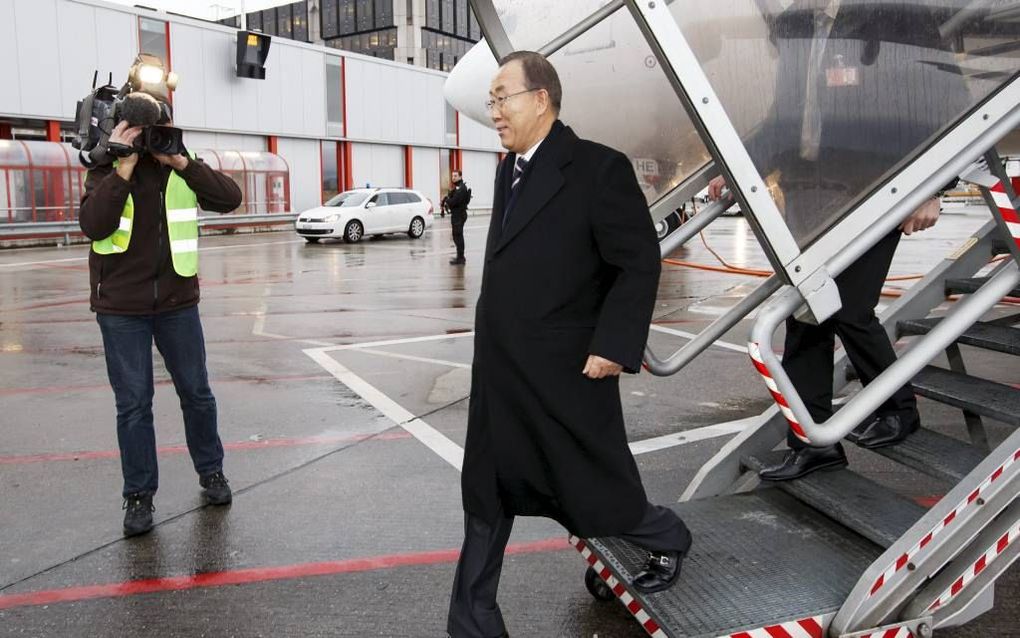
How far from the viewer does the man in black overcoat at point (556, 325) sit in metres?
2.64

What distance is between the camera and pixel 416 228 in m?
25.5

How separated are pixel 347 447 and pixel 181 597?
6.42 ft

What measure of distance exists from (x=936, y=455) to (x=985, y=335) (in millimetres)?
869

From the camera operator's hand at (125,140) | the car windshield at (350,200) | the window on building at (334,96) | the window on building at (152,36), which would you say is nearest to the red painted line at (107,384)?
the camera operator's hand at (125,140)

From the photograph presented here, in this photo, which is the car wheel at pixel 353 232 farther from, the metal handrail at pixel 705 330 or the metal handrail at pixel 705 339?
the metal handrail at pixel 705 339

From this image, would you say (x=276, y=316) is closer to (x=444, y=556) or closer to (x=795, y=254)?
(x=444, y=556)

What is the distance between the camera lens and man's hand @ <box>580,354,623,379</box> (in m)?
2.61

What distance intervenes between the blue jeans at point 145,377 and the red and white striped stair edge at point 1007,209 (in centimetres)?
336

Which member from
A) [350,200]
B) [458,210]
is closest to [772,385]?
[458,210]

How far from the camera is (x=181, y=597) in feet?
11.2

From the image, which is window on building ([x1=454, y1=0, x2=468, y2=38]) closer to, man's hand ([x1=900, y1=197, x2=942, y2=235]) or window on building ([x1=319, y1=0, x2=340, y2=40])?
window on building ([x1=319, y1=0, x2=340, y2=40])

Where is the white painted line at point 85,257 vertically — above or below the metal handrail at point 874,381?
below

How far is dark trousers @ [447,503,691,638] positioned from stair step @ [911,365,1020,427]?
143 centimetres

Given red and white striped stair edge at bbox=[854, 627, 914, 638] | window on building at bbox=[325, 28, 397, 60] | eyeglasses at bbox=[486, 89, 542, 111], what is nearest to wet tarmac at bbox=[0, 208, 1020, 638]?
red and white striped stair edge at bbox=[854, 627, 914, 638]
